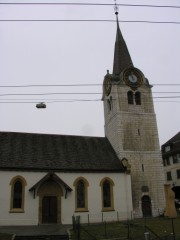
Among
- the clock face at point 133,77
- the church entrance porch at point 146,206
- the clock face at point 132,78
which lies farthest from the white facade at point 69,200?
the clock face at point 132,78

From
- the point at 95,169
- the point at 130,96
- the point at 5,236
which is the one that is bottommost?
the point at 5,236

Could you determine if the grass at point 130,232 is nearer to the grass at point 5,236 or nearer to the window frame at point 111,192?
the grass at point 5,236

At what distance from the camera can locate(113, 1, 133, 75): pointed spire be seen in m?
39.1

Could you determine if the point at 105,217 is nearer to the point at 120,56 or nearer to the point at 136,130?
the point at 136,130

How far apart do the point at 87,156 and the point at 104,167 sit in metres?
2.48

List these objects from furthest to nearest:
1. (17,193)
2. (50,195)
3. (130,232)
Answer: (50,195), (17,193), (130,232)

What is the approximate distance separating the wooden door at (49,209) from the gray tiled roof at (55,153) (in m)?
2.90

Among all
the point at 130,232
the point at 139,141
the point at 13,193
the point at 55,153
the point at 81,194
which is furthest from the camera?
the point at 139,141

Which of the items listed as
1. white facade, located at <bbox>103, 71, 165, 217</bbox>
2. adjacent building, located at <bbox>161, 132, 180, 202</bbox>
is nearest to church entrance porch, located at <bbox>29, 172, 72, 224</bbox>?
white facade, located at <bbox>103, 71, 165, 217</bbox>

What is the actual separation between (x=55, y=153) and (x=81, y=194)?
5.25 meters

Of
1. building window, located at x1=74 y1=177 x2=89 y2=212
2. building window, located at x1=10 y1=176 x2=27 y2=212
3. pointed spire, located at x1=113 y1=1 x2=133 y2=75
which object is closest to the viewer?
building window, located at x1=10 y1=176 x2=27 y2=212

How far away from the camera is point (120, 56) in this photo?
4041 cm

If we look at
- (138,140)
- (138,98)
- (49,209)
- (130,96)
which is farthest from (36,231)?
(138,98)

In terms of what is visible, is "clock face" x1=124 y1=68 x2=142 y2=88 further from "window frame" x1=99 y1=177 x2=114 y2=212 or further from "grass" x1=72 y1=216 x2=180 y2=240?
"grass" x1=72 y1=216 x2=180 y2=240
